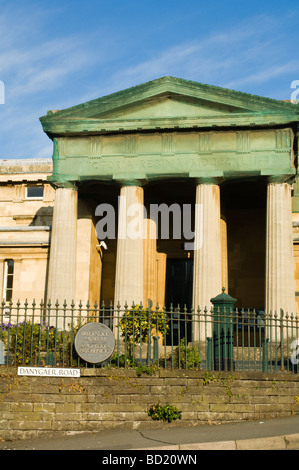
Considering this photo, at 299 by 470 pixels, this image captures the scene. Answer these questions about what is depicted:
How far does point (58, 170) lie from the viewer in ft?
96.0

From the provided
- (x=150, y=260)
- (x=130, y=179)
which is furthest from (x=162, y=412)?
(x=150, y=260)

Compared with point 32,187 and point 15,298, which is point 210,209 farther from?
point 32,187

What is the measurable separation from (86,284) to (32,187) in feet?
44.8

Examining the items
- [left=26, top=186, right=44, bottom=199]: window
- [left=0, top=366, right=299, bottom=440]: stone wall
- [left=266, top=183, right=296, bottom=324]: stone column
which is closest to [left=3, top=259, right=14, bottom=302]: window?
[left=26, top=186, right=44, bottom=199]: window

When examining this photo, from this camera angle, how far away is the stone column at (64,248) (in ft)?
→ 91.4

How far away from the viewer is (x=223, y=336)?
1742cm

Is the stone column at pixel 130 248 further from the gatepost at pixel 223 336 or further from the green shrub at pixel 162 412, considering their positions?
the green shrub at pixel 162 412

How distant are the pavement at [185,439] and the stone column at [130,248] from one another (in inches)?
516

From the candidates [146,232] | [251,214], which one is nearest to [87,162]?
[146,232]

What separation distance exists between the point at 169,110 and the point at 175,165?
8.07 feet

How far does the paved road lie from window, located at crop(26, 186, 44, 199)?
95.5ft

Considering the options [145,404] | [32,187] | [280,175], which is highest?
[32,187]

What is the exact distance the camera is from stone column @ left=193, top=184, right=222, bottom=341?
26780mm

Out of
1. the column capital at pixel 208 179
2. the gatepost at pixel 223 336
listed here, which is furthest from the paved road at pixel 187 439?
the column capital at pixel 208 179
